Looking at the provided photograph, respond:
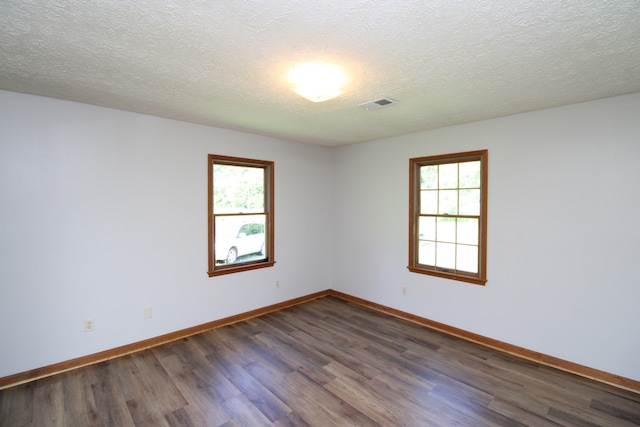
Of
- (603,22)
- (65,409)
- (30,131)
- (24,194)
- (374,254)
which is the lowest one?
(65,409)

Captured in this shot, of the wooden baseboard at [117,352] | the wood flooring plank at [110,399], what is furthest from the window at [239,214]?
the wood flooring plank at [110,399]

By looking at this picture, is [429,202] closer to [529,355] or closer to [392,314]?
[392,314]

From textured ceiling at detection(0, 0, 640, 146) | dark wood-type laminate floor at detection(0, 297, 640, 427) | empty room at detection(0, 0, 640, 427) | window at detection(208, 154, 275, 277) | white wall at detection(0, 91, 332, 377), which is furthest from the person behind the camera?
window at detection(208, 154, 275, 277)

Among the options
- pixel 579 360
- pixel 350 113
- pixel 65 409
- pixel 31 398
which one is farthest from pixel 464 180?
pixel 31 398

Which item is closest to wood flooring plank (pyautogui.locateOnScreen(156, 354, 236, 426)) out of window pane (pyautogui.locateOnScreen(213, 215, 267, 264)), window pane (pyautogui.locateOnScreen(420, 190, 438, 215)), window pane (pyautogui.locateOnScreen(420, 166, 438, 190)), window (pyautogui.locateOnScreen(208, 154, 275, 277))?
window (pyautogui.locateOnScreen(208, 154, 275, 277))

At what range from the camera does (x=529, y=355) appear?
3.13 m

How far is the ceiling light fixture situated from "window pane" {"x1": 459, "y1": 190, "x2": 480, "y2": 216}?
7.10ft

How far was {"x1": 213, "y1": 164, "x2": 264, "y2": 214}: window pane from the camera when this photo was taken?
396 centimetres

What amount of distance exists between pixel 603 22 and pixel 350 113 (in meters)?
1.98

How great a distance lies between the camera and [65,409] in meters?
2.34

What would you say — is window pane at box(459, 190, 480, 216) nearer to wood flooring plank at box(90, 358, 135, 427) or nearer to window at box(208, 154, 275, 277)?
window at box(208, 154, 275, 277)

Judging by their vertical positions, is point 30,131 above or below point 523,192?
above

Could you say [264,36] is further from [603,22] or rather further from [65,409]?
[65,409]

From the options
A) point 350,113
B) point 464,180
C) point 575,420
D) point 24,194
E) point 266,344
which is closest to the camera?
point 575,420
